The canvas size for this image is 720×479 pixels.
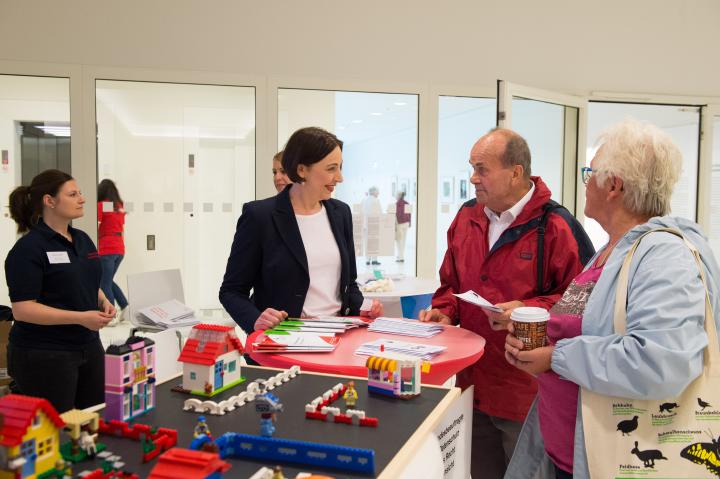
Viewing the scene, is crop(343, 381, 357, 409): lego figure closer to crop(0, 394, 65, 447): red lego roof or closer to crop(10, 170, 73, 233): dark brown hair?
crop(0, 394, 65, 447): red lego roof

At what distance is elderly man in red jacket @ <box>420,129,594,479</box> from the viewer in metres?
2.38

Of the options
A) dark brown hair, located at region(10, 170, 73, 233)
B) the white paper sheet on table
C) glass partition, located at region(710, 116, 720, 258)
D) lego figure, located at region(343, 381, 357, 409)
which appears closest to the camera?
lego figure, located at region(343, 381, 357, 409)

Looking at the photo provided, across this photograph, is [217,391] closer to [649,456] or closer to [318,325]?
[318,325]

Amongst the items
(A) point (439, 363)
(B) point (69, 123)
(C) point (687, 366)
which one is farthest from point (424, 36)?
(C) point (687, 366)

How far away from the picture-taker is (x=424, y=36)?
5.98 meters

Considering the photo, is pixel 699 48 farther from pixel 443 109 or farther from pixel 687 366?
pixel 687 366

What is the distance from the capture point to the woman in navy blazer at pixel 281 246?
98.7 inches

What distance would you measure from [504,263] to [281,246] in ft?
3.06

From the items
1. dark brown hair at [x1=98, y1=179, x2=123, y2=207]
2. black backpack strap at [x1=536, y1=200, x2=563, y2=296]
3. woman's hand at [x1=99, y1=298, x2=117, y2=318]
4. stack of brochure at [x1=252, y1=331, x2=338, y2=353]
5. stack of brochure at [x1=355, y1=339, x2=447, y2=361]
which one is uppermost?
dark brown hair at [x1=98, y1=179, x2=123, y2=207]

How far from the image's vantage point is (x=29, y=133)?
215 inches

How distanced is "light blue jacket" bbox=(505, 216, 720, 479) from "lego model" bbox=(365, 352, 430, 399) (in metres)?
0.39

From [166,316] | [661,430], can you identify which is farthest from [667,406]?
[166,316]

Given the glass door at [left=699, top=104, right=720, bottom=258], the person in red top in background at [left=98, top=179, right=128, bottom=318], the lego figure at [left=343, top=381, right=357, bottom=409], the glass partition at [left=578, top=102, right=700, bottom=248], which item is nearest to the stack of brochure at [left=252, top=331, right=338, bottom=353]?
the lego figure at [left=343, top=381, right=357, bottom=409]

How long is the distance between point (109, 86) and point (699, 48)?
6.23 m
